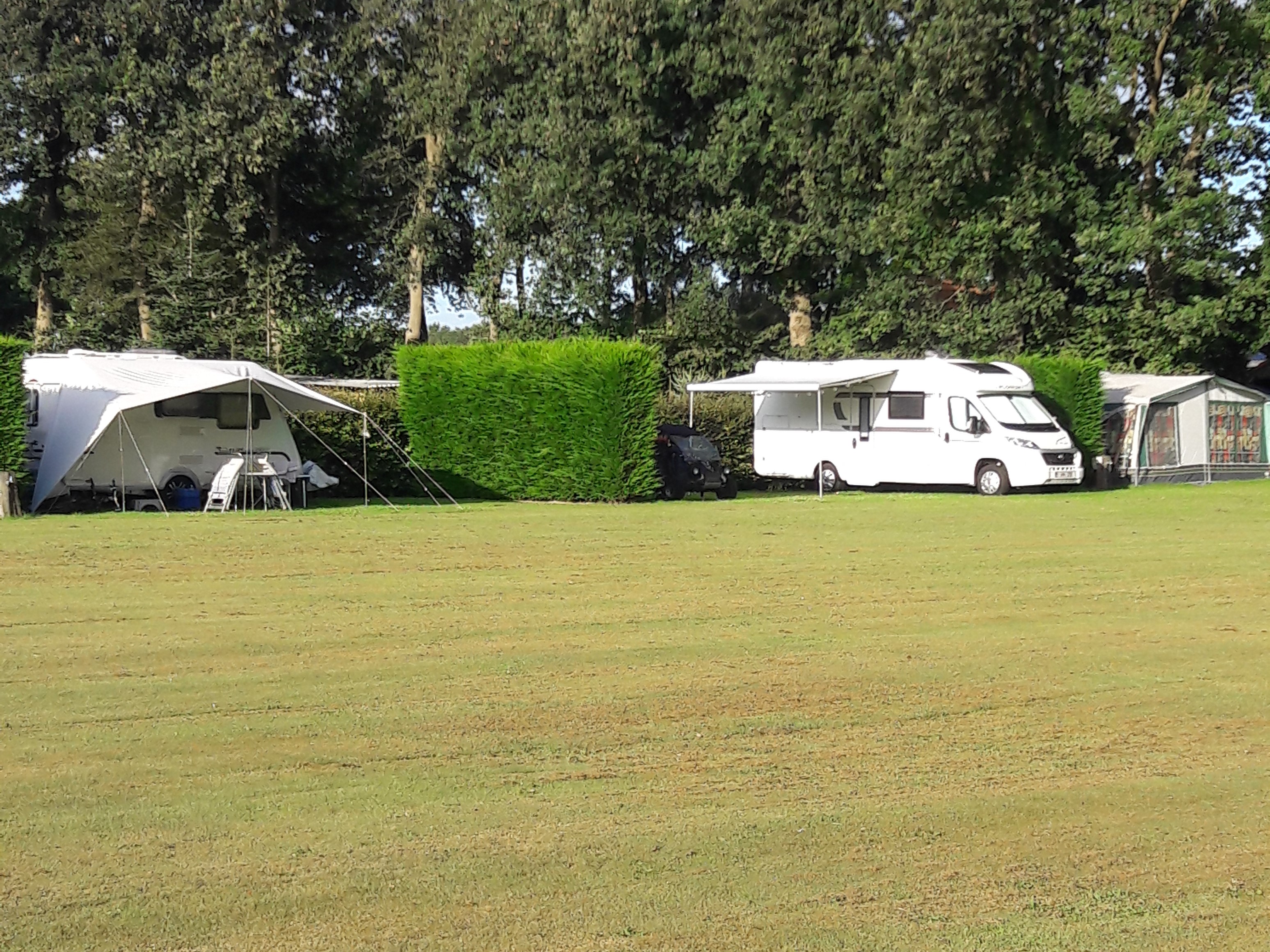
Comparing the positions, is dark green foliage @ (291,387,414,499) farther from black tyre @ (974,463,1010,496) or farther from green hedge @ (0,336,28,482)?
black tyre @ (974,463,1010,496)

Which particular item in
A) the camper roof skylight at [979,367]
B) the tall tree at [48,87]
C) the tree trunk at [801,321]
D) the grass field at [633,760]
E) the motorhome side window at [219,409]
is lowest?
the grass field at [633,760]

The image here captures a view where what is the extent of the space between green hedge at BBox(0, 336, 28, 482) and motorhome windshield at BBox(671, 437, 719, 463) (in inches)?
402

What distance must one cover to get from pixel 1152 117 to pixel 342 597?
87.6ft

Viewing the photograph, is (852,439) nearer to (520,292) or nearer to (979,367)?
(979,367)

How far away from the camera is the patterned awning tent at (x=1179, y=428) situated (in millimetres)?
27094

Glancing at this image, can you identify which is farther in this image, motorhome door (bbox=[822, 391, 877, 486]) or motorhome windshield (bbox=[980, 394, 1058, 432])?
motorhome door (bbox=[822, 391, 877, 486])

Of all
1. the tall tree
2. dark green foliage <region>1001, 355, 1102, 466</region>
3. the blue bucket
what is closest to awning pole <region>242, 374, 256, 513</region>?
the blue bucket

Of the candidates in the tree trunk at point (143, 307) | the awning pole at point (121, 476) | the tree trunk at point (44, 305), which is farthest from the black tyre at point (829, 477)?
the tree trunk at point (44, 305)

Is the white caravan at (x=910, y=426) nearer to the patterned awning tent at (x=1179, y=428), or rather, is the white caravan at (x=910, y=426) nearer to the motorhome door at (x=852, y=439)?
the motorhome door at (x=852, y=439)

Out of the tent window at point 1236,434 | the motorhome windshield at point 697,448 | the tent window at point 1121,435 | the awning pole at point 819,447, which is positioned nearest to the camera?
the motorhome windshield at point 697,448

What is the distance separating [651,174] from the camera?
36.1 m

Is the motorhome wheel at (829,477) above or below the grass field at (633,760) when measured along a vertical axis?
above

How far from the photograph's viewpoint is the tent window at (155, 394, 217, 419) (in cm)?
2098

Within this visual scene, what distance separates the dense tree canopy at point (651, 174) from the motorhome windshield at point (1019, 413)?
24.9 feet
